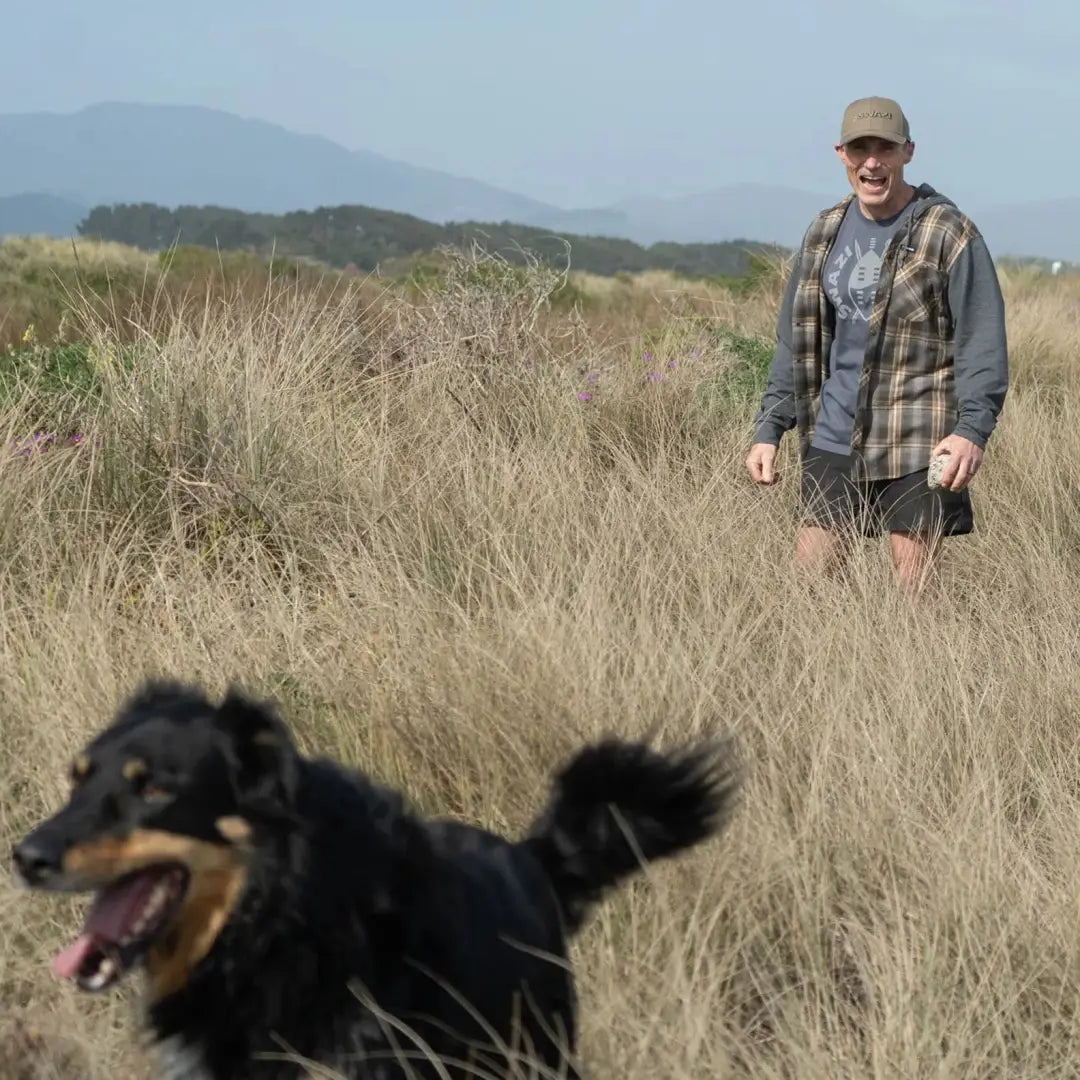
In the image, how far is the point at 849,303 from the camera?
13.8ft

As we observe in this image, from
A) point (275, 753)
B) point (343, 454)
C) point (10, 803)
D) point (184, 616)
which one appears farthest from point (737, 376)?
point (275, 753)

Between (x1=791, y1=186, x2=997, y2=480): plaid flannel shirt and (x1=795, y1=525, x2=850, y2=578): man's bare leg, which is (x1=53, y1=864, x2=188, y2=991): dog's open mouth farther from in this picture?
(x1=791, y1=186, x2=997, y2=480): plaid flannel shirt

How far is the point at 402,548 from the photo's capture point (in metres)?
4.12

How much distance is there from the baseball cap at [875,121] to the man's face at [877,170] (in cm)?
3

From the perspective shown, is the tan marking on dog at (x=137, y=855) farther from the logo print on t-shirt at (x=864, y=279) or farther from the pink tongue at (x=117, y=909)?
the logo print on t-shirt at (x=864, y=279)

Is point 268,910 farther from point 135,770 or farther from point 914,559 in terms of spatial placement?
point 914,559

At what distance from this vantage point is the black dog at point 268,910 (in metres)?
1.59

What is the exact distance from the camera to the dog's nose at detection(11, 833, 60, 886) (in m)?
1.54

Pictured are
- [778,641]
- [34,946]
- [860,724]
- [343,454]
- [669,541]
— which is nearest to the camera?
[34,946]

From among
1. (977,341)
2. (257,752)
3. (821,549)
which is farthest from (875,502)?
(257,752)

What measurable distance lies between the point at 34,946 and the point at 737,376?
5.33 m

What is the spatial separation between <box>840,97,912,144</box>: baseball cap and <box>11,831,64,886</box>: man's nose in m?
3.28

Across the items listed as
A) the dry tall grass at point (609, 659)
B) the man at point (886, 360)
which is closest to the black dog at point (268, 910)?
the dry tall grass at point (609, 659)

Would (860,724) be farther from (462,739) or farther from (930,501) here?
(930,501)
